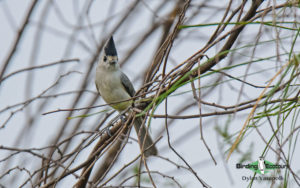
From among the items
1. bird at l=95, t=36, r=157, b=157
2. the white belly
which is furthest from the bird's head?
the white belly

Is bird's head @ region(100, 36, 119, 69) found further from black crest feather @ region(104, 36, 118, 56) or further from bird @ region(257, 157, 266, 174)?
bird @ region(257, 157, 266, 174)

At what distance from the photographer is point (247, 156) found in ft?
9.88

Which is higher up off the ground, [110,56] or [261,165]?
[110,56]

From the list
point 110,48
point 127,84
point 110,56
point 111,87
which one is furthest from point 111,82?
point 110,48

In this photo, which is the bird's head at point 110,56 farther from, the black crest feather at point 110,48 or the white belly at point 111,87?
the white belly at point 111,87

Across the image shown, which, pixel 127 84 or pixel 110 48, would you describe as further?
pixel 127 84

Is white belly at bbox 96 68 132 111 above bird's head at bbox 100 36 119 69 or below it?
below

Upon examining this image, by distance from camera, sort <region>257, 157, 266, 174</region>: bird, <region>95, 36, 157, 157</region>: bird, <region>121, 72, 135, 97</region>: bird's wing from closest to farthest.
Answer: <region>257, 157, 266, 174</region>: bird
<region>95, 36, 157, 157</region>: bird
<region>121, 72, 135, 97</region>: bird's wing

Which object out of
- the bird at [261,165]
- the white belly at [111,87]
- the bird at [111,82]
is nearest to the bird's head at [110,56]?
the bird at [111,82]

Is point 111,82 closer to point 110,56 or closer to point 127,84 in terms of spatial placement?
point 127,84

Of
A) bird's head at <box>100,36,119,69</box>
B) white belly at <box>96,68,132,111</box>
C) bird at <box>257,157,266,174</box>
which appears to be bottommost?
bird at <box>257,157,266,174</box>

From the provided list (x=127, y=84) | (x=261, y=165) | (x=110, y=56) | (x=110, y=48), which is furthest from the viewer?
(x=127, y=84)

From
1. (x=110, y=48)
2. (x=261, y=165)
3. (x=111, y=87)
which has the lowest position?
(x=261, y=165)

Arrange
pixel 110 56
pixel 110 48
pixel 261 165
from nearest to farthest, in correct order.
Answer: pixel 261 165 < pixel 110 48 < pixel 110 56
